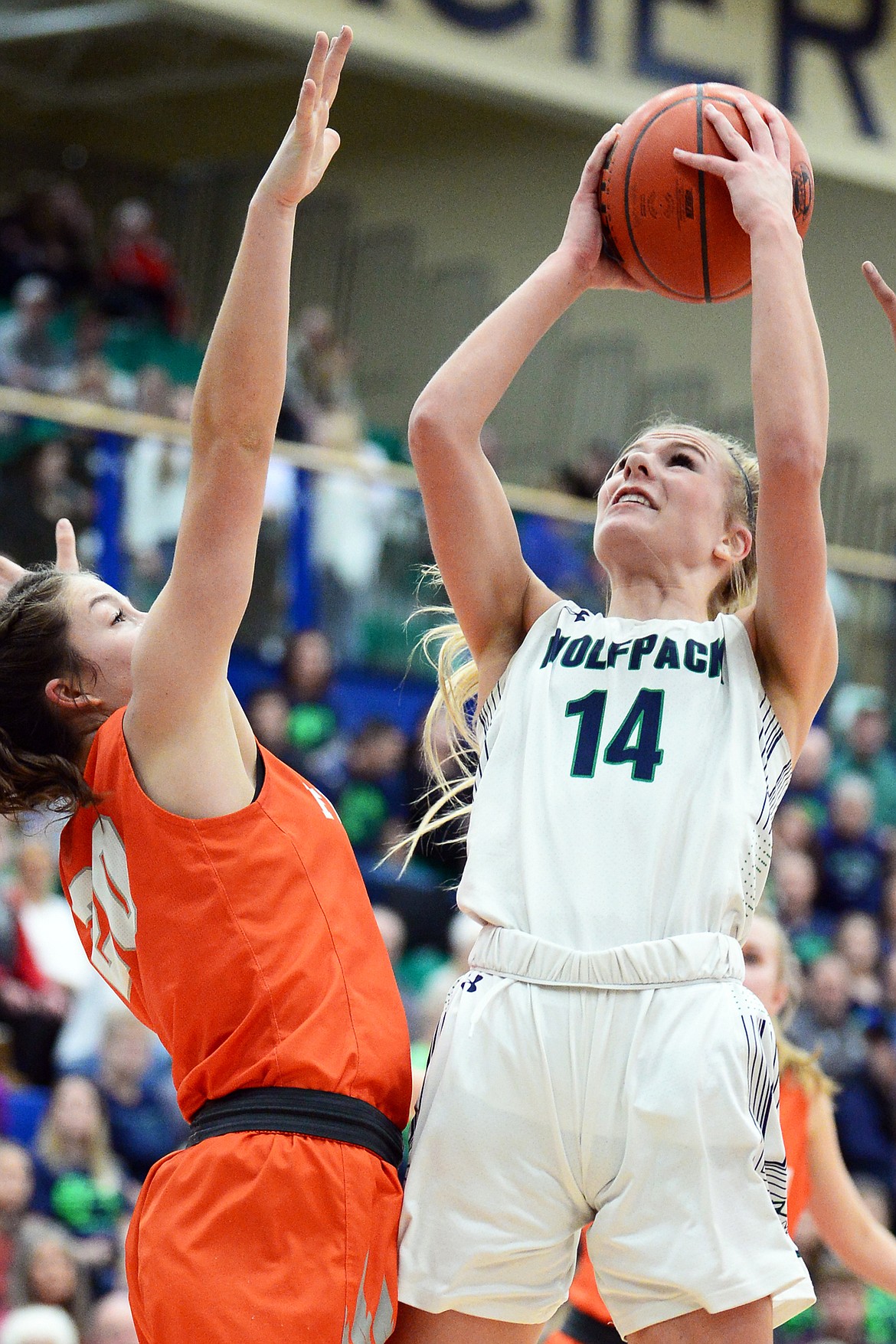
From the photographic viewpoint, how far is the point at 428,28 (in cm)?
1016

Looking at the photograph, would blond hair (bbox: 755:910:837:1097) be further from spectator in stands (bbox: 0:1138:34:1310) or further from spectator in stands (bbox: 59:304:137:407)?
spectator in stands (bbox: 59:304:137:407)

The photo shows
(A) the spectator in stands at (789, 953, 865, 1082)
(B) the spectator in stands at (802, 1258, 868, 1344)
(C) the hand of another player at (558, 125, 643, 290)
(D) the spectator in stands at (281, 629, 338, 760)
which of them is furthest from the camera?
(D) the spectator in stands at (281, 629, 338, 760)

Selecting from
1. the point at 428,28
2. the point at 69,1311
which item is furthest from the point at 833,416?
the point at 69,1311

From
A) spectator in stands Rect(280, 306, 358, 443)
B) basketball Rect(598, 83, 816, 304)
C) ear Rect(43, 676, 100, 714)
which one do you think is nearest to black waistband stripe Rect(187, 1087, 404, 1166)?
ear Rect(43, 676, 100, 714)

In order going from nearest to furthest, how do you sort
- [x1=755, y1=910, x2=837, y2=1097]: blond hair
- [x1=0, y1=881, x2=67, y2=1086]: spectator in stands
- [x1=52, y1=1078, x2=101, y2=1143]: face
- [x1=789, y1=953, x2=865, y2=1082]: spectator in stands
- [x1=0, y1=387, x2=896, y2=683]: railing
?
[x1=755, y1=910, x2=837, y2=1097]: blond hair, [x1=52, y1=1078, x2=101, y2=1143]: face, [x1=0, y1=881, x2=67, y2=1086]: spectator in stands, [x1=0, y1=387, x2=896, y2=683]: railing, [x1=789, y1=953, x2=865, y2=1082]: spectator in stands

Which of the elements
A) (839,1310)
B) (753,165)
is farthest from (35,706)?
(839,1310)

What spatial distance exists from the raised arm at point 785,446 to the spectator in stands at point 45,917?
4619 millimetres

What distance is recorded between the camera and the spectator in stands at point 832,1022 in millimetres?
8039

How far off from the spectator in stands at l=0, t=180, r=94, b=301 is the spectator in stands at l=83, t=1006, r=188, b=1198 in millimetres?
7647

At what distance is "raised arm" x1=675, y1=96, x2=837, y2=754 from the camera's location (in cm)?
240

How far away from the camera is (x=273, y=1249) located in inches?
90.6

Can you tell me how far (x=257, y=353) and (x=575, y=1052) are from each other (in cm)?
108

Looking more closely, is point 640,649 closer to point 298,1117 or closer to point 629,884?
point 629,884

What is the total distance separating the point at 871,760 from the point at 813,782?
0.56 m
